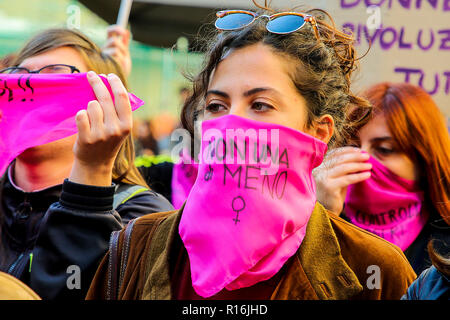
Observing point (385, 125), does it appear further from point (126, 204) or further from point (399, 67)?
point (126, 204)

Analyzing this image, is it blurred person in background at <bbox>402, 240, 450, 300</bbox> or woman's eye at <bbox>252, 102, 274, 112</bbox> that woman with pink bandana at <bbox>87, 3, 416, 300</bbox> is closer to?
woman's eye at <bbox>252, 102, 274, 112</bbox>

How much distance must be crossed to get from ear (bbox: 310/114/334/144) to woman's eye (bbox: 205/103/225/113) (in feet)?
1.06

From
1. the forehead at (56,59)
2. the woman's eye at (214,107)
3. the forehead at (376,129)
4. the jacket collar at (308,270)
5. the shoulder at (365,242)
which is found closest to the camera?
the jacket collar at (308,270)

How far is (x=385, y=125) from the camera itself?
114 inches

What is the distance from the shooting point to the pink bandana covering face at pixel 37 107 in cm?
202

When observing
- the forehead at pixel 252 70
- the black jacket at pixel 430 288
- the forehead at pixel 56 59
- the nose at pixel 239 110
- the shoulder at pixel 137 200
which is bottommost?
the black jacket at pixel 430 288

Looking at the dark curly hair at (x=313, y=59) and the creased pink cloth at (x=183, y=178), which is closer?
the dark curly hair at (x=313, y=59)

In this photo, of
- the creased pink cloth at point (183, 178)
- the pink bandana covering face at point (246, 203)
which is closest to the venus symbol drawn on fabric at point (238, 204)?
the pink bandana covering face at point (246, 203)

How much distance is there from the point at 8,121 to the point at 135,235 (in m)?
0.72

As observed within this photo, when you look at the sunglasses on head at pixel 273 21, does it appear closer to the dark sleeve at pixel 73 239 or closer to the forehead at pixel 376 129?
the dark sleeve at pixel 73 239

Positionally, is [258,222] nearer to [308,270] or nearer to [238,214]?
[238,214]

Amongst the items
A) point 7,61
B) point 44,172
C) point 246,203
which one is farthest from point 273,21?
point 7,61

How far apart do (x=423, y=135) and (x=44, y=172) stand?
190 centimetres

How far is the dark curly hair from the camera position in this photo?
73.8 inches
